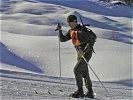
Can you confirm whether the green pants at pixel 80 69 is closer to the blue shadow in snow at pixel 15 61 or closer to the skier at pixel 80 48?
the skier at pixel 80 48

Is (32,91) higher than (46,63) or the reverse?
higher

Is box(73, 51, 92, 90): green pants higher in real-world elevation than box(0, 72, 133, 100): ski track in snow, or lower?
higher

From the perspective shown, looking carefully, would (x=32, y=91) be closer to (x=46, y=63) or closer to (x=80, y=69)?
(x=80, y=69)

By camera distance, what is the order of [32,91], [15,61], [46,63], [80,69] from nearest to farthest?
1. [80,69]
2. [32,91]
3. [15,61]
4. [46,63]

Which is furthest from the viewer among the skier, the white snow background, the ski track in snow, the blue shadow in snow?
the blue shadow in snow

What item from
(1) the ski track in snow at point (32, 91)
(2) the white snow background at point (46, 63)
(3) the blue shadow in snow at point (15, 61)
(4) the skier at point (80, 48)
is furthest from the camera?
(3) the blue shadow in snow at point (15, 61)

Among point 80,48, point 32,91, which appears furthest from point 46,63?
point 80,48

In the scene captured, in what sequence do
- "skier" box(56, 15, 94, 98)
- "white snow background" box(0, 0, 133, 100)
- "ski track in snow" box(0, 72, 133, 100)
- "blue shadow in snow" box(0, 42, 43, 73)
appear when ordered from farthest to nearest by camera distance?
"blue shadow in snow" box(0, 42, 43, 73)
"white snow background" box(0, 0, 133, 100)
"skier" box(56, 15, 94, 98)
"ski track in snow" box(0, 72, 133, 100)

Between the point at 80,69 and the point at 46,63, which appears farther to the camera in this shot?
the point at 46,63

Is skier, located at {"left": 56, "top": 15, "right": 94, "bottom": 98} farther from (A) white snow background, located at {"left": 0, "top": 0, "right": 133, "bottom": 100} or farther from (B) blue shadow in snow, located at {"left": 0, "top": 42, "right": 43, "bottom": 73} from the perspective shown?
(B) blue shadow in snow, located at {"left": 0, "top": 42, "right": 43, "bottom": 73}

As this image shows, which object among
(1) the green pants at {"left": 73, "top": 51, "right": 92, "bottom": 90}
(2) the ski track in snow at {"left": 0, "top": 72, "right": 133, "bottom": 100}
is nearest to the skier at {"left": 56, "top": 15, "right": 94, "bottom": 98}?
(1) the green pants at {"left": 73, "top": 51, "right": 92, "bottom": 90}

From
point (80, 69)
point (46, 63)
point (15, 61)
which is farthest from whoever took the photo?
point (46, 63)

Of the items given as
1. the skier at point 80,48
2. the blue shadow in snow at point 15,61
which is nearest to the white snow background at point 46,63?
the blue shadow in snow at point 15,61

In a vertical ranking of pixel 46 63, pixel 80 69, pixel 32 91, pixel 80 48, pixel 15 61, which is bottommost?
pixel 46 63
